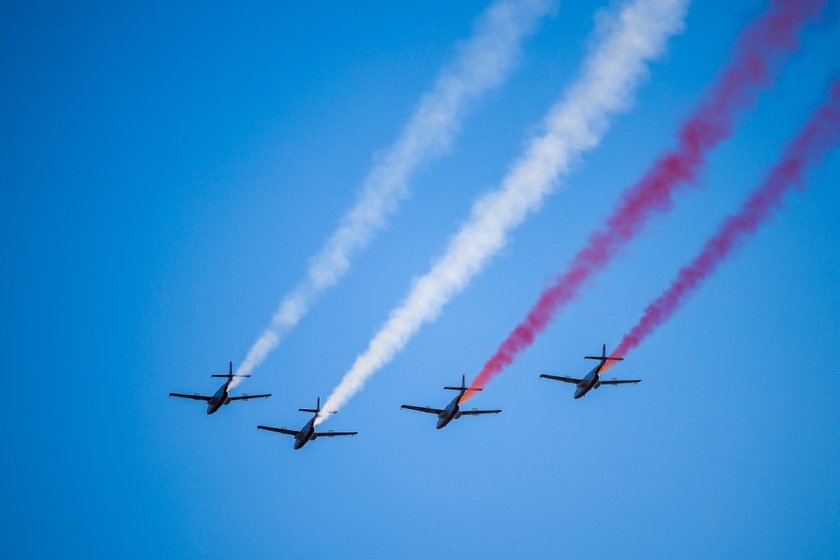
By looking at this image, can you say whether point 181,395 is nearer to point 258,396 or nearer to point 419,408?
point 258,396

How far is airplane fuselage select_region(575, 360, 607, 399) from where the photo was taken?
59625 millimetres

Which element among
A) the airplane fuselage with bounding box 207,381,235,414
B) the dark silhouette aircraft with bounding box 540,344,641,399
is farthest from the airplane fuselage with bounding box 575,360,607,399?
the airplane fuselage with bounding box 207,381,235,414

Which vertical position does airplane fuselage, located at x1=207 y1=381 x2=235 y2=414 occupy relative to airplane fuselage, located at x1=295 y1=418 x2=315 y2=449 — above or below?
above

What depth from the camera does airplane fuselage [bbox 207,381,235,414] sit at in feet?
216

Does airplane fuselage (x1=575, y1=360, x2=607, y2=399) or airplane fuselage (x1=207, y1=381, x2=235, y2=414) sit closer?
airplane fuselage (x1=575, y1=360, x2=607, y2=399)

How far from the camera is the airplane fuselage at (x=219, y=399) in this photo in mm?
65812

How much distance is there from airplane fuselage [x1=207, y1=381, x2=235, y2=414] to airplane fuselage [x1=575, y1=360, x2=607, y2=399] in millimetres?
20520

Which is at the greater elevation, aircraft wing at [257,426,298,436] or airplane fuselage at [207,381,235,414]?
airplane fuselage at [207,381,235,414]

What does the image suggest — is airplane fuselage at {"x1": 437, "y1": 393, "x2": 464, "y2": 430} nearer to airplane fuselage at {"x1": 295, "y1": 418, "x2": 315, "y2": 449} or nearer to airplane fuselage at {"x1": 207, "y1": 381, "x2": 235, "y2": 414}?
airplane fuselage at {"x1": 295, "y1": 418, "x2": 315, "y2": 449}

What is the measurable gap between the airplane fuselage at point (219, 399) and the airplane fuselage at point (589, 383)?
20520mm

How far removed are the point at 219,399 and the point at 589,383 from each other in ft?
71.4

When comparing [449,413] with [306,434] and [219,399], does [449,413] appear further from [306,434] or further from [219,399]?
[219,399]

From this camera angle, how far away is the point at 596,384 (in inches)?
2382

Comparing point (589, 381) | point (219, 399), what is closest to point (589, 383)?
point (589, 381)
